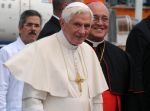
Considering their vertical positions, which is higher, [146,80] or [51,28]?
[51,28]

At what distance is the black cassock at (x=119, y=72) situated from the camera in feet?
16.2

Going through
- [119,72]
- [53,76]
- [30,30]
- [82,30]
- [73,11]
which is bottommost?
[119,72]

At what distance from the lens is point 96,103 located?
14.3 feet

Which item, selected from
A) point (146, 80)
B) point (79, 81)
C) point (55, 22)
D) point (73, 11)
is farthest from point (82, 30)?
point (55, 22)

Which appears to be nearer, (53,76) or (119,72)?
(53,76)

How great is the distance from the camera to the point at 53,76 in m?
4.14

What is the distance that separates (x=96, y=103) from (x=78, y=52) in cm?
42

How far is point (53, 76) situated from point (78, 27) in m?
0.41

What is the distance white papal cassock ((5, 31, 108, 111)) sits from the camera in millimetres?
4094

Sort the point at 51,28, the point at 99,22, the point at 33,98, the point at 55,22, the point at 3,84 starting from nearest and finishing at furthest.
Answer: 1. the point at 33,98
2. the point at 99,22
3. the point at 3,84
4. the point at 51,28
5. the point at 55,22

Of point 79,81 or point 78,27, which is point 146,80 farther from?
point 78,27

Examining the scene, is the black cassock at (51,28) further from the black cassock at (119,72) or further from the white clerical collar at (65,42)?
the white clerical collar at (65,42)

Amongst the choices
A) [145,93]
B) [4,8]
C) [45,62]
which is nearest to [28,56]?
[45,62]

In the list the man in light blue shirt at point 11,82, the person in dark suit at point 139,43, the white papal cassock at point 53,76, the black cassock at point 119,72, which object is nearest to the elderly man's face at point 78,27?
the white papal cassock at point 53,76
